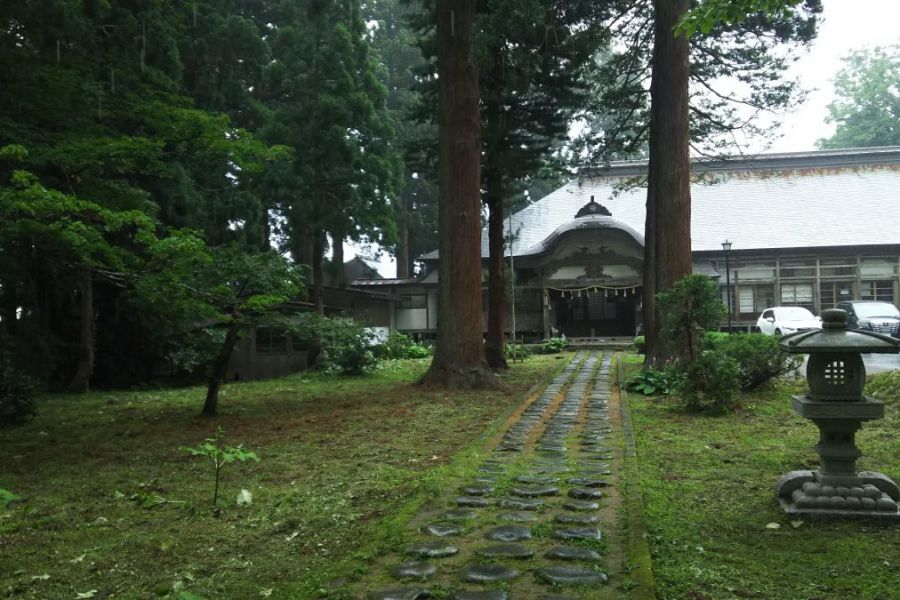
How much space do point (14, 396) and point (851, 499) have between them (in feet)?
34.1

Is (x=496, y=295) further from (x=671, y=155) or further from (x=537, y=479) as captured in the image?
(x=537, y=479)

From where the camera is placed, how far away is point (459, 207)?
11.5 meters

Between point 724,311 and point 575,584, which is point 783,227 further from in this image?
point 575,584

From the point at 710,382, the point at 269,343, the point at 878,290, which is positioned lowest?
the point at 710,382

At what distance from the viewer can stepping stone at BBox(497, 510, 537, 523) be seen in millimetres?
4301

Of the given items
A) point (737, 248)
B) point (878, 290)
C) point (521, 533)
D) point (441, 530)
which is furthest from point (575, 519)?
point (878, 290)

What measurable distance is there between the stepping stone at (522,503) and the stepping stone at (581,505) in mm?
188

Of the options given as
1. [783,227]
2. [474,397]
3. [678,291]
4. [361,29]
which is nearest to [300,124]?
[361,29]

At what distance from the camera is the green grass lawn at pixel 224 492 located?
3.60 m

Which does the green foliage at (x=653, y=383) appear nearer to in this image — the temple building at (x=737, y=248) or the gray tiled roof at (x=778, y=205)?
the temple building at (x=737, y=248)

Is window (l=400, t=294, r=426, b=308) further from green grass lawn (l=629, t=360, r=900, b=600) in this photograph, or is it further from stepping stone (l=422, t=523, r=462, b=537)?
stepping stone (l=422, t=523, r=462, b=537)

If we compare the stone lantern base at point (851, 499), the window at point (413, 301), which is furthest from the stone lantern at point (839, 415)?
the window at point (413, 301)

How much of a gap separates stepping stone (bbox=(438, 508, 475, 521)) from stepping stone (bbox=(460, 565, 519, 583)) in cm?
82

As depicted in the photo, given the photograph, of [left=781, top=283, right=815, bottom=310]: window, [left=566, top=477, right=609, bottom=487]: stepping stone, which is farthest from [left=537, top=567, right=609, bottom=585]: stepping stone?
[left=781, top=283, right=815, bottom=310]: window
